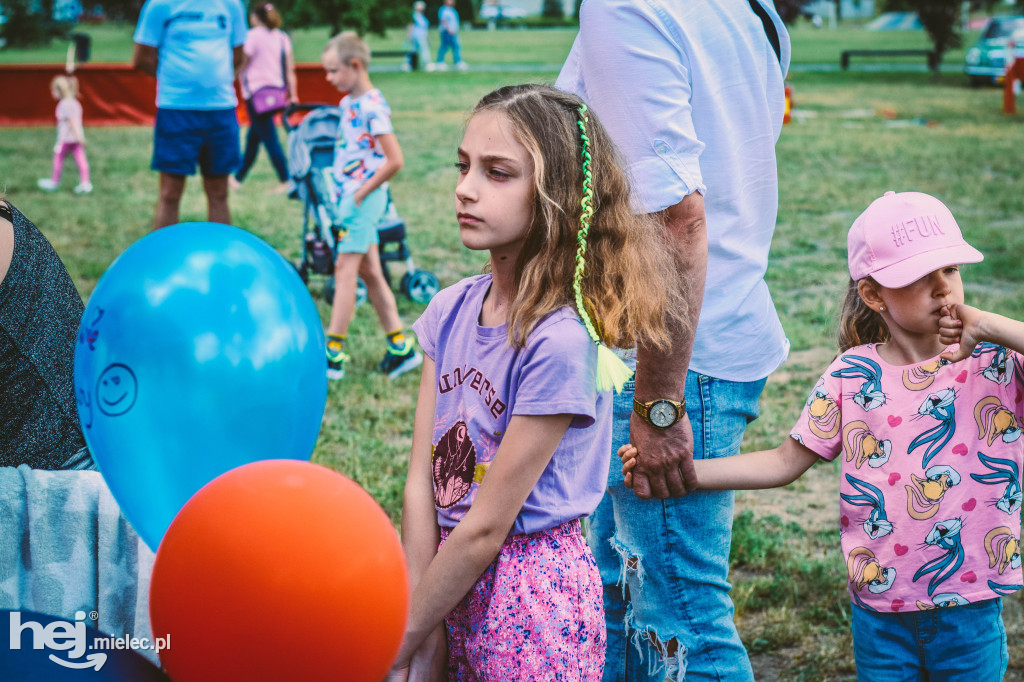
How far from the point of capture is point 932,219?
2002 mm

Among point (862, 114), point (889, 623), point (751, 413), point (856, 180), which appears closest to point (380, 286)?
point (751, 413)

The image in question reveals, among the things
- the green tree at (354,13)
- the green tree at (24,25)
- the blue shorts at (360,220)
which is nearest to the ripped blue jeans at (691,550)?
the blue shorts at (360,220)

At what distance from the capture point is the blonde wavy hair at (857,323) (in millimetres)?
2189

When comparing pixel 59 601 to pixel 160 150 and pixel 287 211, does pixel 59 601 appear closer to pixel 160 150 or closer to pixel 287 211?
pixel 160 150

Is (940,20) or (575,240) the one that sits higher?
(940,20)

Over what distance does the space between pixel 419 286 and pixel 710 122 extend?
187 inches

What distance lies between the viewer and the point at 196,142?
6.70m

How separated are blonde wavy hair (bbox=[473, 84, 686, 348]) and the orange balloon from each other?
20.0 inches

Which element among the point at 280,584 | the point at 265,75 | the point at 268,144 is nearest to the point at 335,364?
the point at 280,584

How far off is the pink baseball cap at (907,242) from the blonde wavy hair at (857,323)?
141 mm

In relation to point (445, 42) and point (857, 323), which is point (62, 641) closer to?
point (857, 323)

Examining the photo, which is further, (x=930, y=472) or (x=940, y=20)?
(x=940, y=20)

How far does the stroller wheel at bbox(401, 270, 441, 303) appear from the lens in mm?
6598

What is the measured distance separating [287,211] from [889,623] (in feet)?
Result: 27.0
